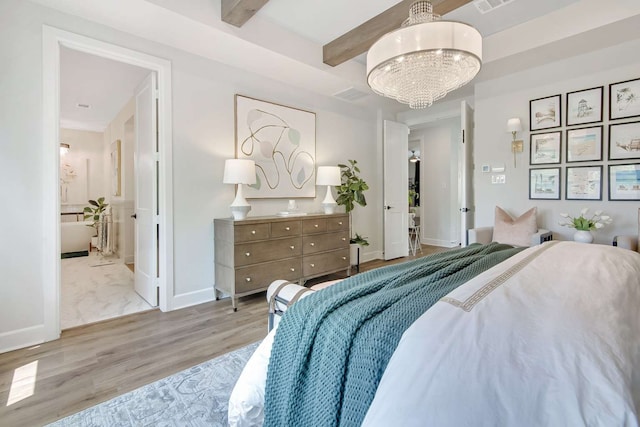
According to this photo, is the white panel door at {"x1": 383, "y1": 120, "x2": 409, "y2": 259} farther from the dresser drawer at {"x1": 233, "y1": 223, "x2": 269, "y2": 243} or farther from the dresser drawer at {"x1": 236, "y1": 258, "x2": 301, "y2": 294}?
the dresser drawer at {"x1": 233, "y1": 223, "x2": 269, "y2": 243}

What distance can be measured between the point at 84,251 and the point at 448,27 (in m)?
7.25

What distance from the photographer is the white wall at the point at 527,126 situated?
3.17m

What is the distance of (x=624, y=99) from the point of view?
3117 mm

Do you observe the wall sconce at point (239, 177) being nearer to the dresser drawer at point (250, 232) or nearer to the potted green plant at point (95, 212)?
the dresser drawer at point (250, 232)

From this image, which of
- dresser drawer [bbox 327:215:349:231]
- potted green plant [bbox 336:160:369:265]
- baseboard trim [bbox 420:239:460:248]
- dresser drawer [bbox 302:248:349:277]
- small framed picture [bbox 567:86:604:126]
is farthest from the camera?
baseboard trim [bbox 420:239:460:248]

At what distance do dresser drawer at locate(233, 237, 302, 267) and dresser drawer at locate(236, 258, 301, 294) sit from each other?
6cm

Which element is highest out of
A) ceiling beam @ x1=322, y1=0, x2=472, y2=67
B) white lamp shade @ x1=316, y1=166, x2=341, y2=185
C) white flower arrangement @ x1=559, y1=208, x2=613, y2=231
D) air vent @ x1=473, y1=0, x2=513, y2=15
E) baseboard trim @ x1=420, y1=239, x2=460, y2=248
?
air vent @ x1=473, y1=0, x2=513, y2=15

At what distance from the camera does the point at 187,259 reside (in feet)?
10.3

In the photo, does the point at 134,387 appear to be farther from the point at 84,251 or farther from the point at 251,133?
the point at 84,251

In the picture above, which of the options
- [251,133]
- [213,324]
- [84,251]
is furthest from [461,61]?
[84,251]

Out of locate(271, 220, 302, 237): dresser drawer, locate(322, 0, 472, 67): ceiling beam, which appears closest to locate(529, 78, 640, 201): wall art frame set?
locate(322, 0, 472, 67): ceiling beam

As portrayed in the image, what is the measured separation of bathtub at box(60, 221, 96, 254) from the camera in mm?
5844

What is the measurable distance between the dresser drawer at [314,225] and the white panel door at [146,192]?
1.59m

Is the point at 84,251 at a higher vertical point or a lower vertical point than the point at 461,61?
lower
